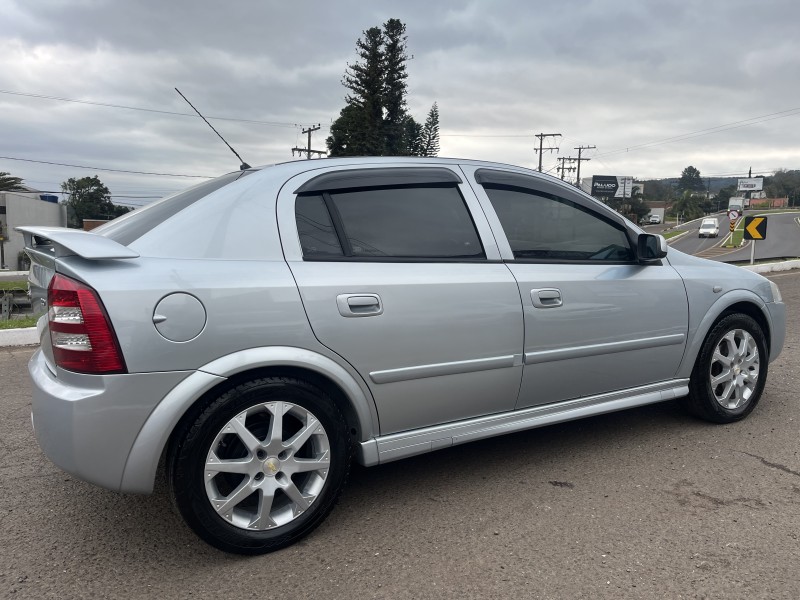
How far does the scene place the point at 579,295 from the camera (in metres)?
3.14

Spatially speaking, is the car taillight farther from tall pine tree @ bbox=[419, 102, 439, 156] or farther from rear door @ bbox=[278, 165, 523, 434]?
Answer: tall pine tree @ bbox=[419, 102, 439, 156]

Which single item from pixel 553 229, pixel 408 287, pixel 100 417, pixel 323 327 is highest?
pixel 553 229

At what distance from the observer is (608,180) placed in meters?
97.8

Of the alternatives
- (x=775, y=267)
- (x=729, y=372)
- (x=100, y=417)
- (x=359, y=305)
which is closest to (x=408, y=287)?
(x=359, y=305)

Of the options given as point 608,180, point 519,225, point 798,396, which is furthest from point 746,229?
point 608,180

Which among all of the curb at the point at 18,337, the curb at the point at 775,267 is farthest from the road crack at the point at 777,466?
the curb at the point at 775,267

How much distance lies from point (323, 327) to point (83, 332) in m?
0.88

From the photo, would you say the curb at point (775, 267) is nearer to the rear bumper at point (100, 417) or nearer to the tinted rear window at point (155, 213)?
the tinted rear window at point (155, 213)

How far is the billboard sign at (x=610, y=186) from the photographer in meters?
95.6

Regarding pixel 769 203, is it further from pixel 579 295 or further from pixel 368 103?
pixel 579 295

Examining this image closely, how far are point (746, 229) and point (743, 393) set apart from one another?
47.4 ft

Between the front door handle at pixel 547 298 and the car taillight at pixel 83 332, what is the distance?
1.90m

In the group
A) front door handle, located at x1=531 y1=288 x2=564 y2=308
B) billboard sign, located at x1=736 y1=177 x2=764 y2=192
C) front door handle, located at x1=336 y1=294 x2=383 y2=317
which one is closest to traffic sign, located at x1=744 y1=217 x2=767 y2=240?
front door handle, located at x1=531 y1=288 x2=564 y2=308

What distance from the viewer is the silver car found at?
2193 mm
